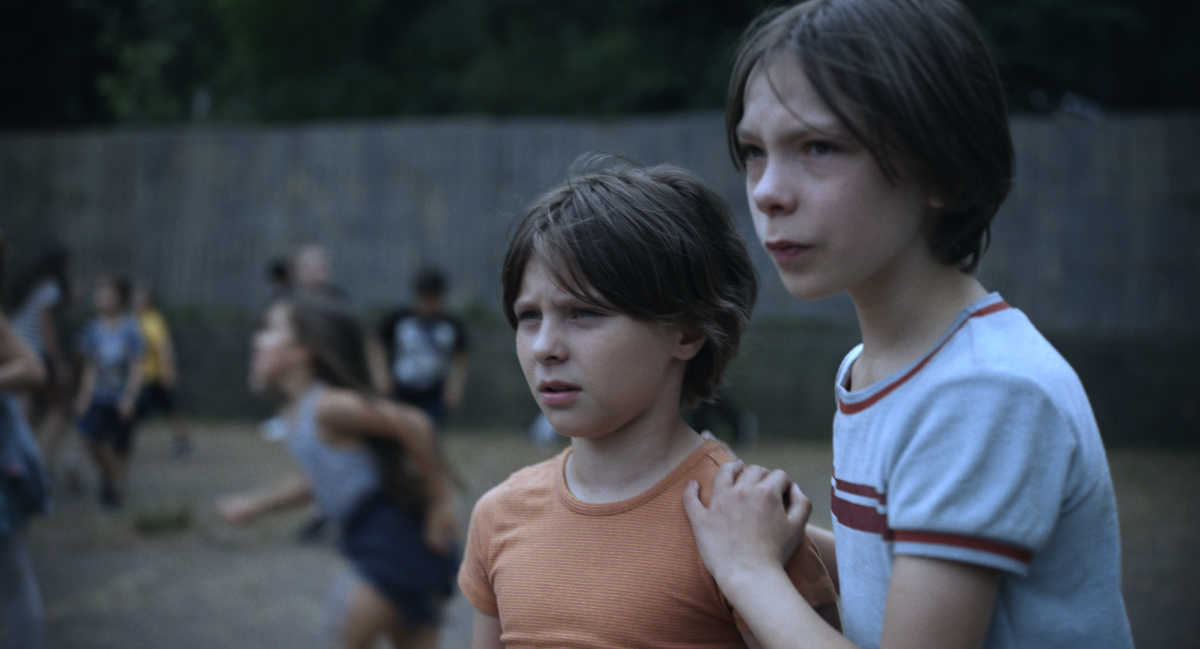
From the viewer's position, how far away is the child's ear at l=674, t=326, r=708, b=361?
1713 mm

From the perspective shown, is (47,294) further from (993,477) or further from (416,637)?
(993,477)

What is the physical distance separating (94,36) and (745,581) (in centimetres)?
1850

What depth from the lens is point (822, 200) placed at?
133cm

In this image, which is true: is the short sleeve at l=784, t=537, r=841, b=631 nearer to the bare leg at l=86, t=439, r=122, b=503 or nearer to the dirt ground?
the dirt ground

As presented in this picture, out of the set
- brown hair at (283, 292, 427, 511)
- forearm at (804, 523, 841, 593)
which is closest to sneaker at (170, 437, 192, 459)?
brown hair at (283, 292, 427, 511)

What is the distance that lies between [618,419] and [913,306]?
485 millimetres

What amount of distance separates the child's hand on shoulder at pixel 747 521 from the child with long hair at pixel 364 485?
2.31 metres

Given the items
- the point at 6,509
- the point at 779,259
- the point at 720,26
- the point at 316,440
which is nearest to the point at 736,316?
the point at 779,259

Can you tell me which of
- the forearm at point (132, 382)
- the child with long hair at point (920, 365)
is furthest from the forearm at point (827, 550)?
the forearm at point (132, 382)

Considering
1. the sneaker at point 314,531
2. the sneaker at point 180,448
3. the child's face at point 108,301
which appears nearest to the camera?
the sneaker at point 314,531

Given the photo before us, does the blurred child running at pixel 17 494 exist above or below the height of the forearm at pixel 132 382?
above

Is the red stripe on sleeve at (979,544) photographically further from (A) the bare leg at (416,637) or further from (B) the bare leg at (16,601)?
(B) the bare leg at (16,601)

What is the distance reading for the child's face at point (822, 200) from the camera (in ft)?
4.32

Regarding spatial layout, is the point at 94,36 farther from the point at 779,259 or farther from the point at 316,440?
the point at 779,259
